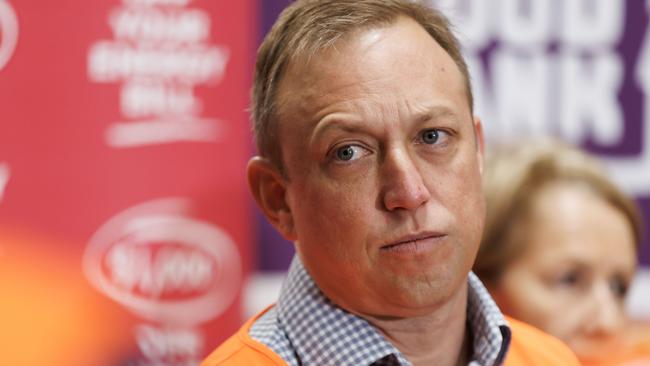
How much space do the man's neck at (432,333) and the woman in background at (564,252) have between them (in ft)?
2.58

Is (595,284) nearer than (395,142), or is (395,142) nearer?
(395,142)

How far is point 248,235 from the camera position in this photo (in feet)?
8.57

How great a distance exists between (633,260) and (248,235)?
0.92 meters

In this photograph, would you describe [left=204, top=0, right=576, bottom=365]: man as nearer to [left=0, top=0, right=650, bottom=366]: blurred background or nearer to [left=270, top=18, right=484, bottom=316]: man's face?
[left=270, top=18, right=484, bottom=316]: man's face

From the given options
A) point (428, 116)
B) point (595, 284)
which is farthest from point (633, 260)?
point (428, 116)

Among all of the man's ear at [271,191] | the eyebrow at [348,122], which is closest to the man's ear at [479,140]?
the eyebrow at [348,122]

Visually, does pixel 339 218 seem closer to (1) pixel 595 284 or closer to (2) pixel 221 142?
(1) pixel 595 284

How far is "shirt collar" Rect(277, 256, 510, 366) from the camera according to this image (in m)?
1.27

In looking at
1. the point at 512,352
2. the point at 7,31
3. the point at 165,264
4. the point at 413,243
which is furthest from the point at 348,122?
the point at 165,264

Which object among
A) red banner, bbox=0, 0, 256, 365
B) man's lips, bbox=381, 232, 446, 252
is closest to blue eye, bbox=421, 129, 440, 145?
man's lips, bbox=381, 232, 446, 252

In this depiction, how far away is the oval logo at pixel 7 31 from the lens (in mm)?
2143

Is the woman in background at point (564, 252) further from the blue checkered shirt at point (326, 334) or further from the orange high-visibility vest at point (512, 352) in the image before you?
the blue checkered shirt at point (326, 334)

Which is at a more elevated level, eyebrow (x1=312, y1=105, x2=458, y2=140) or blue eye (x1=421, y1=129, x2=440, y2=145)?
eyebrow (x1=312, y1=105, x2=458, y2=140)

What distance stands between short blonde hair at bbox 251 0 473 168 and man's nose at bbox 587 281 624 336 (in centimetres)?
86
